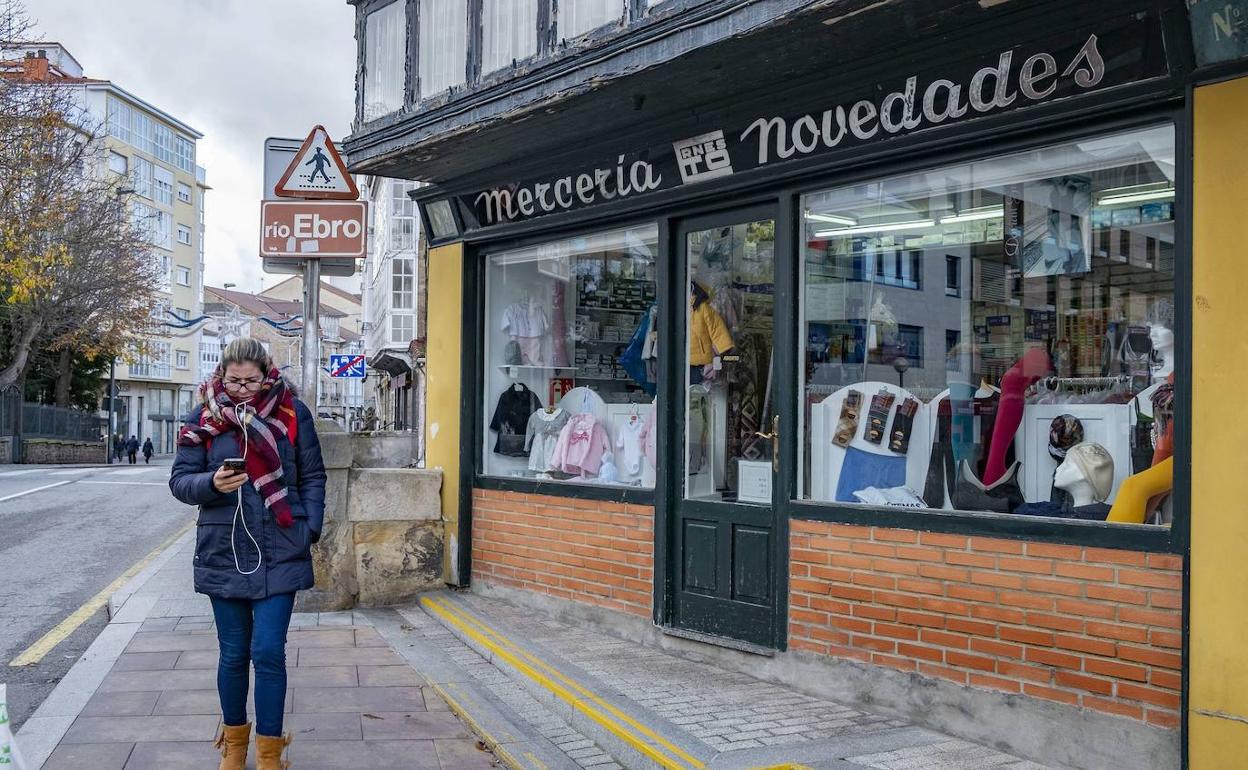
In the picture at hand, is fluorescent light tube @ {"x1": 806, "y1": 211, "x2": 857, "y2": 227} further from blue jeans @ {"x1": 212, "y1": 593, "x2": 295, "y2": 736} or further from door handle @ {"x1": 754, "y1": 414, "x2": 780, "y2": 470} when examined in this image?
blue jeans @ {"x1": 212, "y1": 593, "x2": 295, "y2": 736}

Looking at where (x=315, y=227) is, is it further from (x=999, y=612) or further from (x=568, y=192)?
(x=999, y=612)

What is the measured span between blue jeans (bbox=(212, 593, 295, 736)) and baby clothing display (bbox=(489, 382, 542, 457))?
401 cm

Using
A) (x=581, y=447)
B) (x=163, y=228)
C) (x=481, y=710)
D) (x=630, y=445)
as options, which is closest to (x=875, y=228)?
(x=630, y=445)

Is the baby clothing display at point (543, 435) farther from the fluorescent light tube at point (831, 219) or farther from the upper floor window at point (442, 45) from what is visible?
the fluorescent light tube at point (831, 219)

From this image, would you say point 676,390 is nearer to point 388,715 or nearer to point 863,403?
point 863,403

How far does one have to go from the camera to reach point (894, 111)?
206 inches

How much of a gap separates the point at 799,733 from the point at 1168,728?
1512 millimetres

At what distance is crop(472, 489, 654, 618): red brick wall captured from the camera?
685 cm

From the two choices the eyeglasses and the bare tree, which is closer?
the eyeglasses

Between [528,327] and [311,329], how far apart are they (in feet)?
5.64

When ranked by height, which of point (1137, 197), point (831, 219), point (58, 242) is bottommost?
point (1137, 197)

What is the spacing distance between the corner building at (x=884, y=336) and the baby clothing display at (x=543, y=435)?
0.03 meters

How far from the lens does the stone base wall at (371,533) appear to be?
7.92 meters

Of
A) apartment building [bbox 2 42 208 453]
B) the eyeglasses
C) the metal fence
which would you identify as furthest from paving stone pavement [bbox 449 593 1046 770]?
apartment building [bbox 2 42 208 453]
